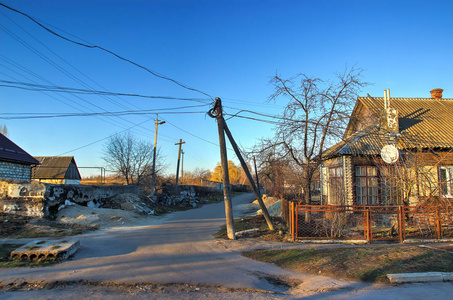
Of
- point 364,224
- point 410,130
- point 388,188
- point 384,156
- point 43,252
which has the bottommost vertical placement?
point 43,252

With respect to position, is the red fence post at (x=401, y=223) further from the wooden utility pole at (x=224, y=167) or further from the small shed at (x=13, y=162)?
the small shed at (x=13, y=162)

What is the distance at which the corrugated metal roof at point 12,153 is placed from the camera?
1980 cm

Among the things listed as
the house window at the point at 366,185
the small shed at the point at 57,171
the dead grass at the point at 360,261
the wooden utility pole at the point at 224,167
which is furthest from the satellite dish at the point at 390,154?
the small shed at the point at 57,171

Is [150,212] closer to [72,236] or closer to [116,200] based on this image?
[116,200]

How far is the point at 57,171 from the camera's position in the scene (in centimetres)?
4062

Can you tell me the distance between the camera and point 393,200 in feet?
48.2

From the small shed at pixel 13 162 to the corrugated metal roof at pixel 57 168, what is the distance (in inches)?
699

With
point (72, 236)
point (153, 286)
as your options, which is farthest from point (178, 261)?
point (72, 236)

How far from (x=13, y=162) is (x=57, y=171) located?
2186 centimetres

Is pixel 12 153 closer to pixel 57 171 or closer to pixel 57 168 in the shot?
pixel 57 171

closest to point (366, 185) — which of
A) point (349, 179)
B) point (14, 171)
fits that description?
point (349, 179)

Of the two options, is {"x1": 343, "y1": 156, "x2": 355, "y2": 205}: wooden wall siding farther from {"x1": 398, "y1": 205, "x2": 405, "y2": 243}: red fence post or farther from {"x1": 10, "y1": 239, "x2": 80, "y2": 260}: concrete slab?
{"x1": 10, "y1": 239, "x2": 80, "y2": 260}: concrete slab

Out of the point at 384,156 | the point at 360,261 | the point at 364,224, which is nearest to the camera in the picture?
the point at 360,261

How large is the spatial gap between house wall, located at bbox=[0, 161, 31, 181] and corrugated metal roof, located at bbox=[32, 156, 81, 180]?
17775mm
